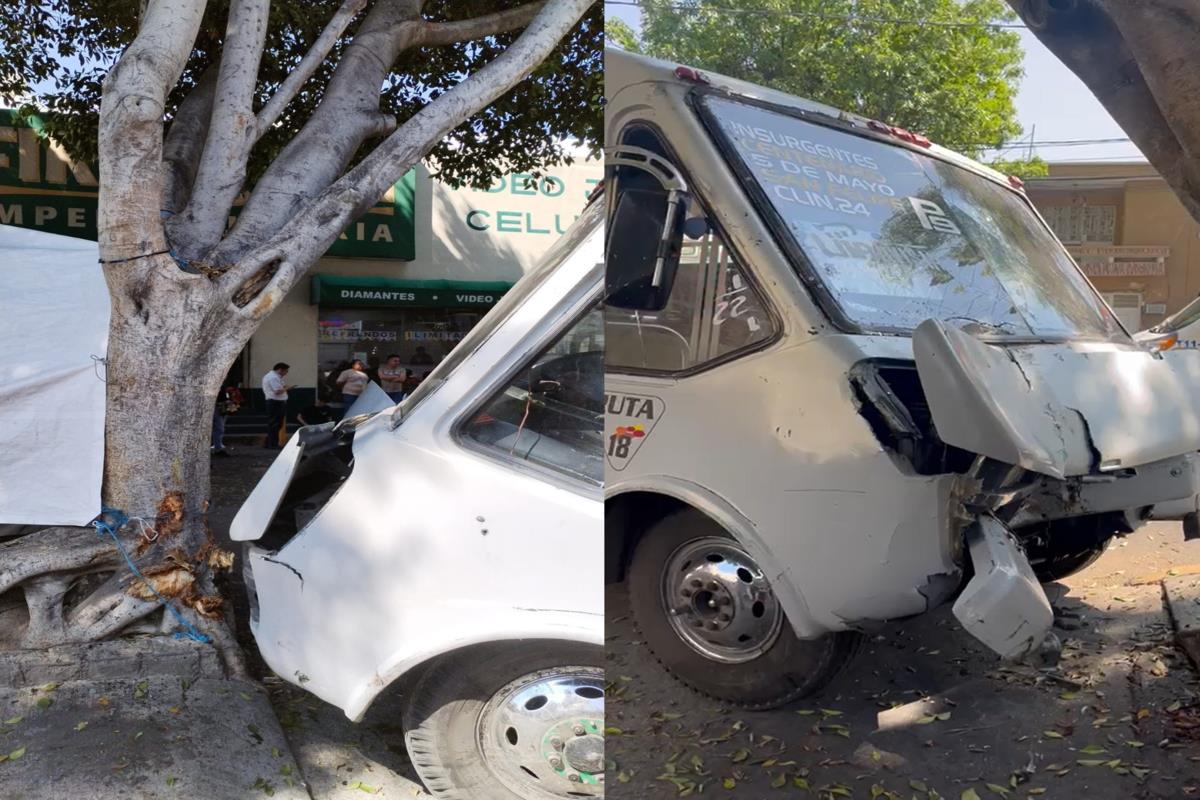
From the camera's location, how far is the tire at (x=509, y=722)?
1533mm

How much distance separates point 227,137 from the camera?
3291 mm

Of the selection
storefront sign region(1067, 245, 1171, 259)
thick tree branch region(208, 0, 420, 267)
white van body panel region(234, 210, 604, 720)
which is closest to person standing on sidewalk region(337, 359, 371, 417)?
thick tree branch region(208, 0, 420, 267)

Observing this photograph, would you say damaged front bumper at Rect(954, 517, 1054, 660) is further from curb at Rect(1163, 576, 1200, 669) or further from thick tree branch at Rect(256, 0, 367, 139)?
thick tree branch at Rect(256, 0, 367, 139)

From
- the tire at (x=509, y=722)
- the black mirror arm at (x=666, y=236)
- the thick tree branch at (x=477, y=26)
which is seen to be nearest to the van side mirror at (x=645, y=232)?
the black mirror arm at (x=666, y=236)

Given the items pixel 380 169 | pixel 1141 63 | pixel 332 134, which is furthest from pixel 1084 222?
pixel 332 134

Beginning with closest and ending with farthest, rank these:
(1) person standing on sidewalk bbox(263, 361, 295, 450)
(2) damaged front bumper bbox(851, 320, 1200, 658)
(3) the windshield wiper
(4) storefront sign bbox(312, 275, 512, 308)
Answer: (2) damaged front bumper bbox(851, 320, 1200, 658)
(3) the windshield wiper
(4) storefront sign bbox(312, 275, 512, 308)
(1) person standing on sidewalk bbox(263, 361, 295, 450)

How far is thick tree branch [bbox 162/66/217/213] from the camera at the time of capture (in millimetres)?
3637

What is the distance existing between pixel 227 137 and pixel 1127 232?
298 centimetres

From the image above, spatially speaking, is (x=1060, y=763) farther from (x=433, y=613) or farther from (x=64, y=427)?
(x=64, y=427)

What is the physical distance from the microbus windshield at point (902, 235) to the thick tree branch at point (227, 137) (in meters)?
2.72

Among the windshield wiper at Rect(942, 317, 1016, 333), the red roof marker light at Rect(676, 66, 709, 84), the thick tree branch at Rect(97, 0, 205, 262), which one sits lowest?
the windshield wiper at Rect(942, 317, 1016, 333)

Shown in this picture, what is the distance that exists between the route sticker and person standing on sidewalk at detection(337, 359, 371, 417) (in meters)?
2.14

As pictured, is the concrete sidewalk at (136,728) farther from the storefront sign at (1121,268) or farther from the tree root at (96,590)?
the storefront sign at (1121,268)

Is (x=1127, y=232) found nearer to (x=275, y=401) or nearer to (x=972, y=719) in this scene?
(x=972, y=719)
